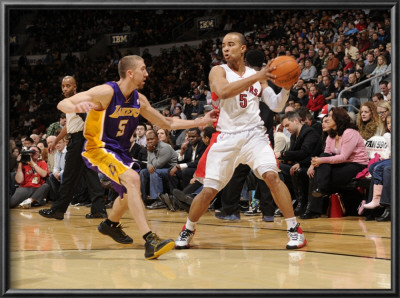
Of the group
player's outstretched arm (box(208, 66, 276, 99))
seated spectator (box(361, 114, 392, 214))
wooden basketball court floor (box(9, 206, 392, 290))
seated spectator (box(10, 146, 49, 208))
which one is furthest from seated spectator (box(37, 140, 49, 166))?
player's outstretched arm (box(208, 66, 276, 99))

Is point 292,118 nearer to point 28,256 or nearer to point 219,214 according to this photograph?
point 219,214

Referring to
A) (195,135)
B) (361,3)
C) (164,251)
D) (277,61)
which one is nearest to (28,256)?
(164,251)

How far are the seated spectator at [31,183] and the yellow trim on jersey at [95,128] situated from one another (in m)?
5.18

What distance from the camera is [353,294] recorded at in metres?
2.69

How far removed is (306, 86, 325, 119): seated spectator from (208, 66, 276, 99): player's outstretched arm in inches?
247

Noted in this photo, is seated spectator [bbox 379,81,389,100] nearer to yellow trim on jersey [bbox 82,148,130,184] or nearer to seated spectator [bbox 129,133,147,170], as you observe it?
seated spectator [bbox 129,133,147,170]

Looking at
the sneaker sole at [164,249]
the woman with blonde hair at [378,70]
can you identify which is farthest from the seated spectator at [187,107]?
the sneaker sole at [164,249]

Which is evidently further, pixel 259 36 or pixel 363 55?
pixel 259 36

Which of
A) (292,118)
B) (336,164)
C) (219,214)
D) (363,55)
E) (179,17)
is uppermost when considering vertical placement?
(179,17)

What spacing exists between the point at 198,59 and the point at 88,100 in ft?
43.9

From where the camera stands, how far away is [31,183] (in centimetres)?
1037

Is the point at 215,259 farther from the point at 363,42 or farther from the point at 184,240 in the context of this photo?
the point at 363,42

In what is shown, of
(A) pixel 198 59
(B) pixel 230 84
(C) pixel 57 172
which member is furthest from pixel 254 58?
(A) pixel 198 59

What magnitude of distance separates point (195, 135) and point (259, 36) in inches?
300
